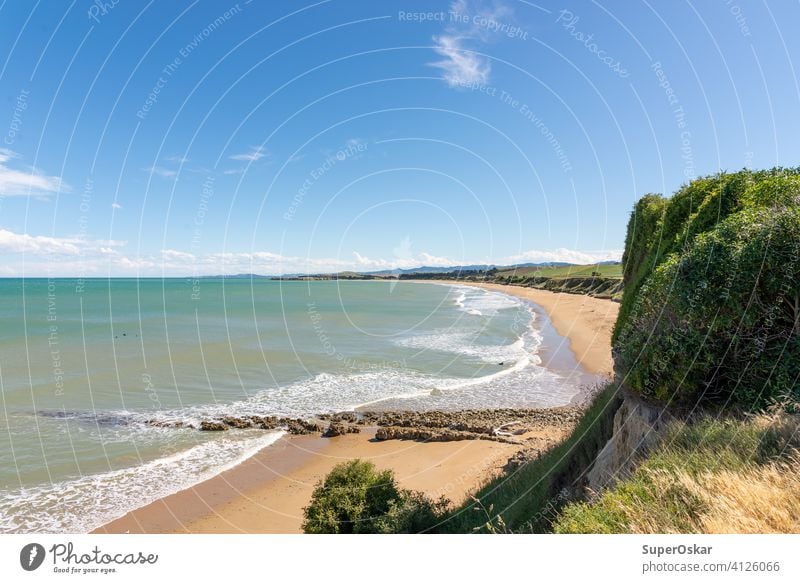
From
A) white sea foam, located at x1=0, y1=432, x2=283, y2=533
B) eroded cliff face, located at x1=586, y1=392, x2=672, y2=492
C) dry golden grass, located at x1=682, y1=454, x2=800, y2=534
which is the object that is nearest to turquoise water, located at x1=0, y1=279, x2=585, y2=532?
white sea foam, located at x1=0, y1=432, x2=283, y2=533

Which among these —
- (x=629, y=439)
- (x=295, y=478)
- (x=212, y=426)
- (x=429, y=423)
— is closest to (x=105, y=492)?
(x=212, y=426)

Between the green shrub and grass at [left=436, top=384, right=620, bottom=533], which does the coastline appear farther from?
the green shrub

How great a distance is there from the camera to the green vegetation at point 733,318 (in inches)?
243

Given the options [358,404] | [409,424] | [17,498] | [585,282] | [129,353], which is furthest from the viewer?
[585,282]

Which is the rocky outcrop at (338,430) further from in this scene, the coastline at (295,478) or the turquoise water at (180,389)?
the turquoise water at (180,389)

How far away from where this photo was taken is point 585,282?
312ft
